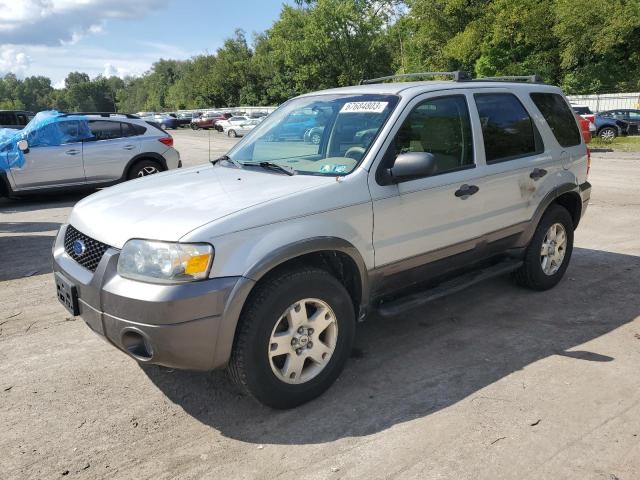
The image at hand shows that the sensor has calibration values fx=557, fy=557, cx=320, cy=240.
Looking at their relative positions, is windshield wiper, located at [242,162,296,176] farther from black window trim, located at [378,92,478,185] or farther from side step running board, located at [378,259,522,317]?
side step running board, located at [378,259,522,317]

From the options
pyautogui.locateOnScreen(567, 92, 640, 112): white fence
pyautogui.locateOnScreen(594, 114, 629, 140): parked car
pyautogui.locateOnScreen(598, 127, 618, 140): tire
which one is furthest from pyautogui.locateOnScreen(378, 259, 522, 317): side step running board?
pyautogui.locateOnScreen(567, 92, 640, 112): white fence

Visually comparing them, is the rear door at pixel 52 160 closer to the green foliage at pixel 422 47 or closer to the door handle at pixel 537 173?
the door handle at pixel 537 173

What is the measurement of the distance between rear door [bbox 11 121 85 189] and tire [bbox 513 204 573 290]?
8458 millimetres

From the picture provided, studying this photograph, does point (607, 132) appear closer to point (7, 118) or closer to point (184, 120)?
point (7, 118)

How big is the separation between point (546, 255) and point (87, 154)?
8.57 m

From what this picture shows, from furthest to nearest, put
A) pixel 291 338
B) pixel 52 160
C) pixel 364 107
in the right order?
pixel 52 160 < pixel 364 107 < pixel 291 338

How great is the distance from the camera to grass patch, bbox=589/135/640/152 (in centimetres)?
2036

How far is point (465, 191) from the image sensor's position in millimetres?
4016

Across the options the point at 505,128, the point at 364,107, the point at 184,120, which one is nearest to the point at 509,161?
the point at 505,128

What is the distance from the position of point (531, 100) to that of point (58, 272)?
13.1 feet

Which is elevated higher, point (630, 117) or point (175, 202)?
point (630, 117)

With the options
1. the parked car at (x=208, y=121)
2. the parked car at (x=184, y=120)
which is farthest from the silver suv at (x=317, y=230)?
the parked car at (x=184, y=120)

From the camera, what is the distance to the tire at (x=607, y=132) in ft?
82.5

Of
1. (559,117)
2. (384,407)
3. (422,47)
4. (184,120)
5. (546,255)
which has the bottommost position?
(384,407)
